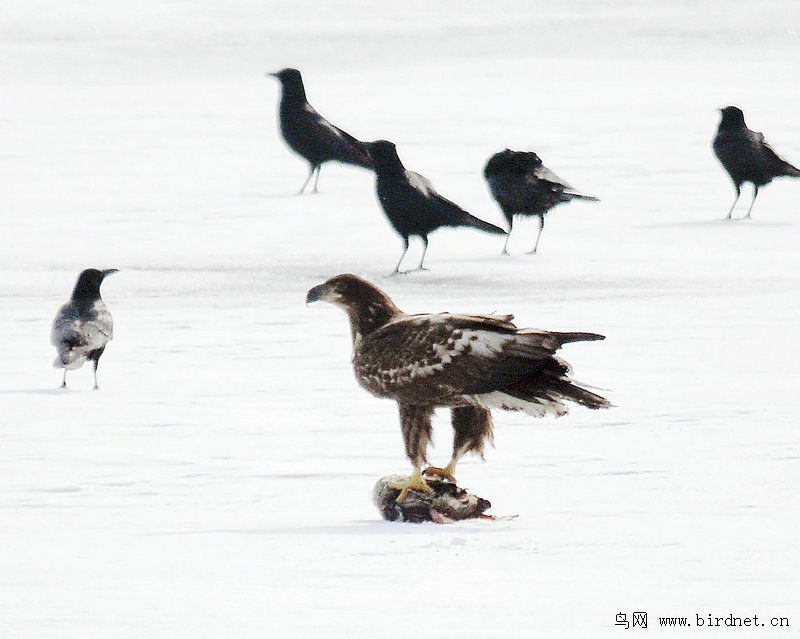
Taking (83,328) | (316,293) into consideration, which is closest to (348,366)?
(83,328)

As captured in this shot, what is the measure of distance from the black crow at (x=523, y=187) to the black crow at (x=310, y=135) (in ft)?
8.71

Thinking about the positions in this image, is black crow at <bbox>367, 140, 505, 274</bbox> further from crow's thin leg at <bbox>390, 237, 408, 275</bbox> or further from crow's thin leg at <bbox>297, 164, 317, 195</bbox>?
crow's thin leg at <bbox>297, 164, 317, 195</bbox>

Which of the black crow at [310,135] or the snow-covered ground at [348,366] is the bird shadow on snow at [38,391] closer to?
the snow-covered ground at [348,366]

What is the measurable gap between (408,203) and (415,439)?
21.5ft

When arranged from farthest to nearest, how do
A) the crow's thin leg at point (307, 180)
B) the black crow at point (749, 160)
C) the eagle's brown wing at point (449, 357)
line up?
the crow's thin leg at point (307, 180)
the black crow at point (749, 160)
the eagle's brown wing at point (449, 357)

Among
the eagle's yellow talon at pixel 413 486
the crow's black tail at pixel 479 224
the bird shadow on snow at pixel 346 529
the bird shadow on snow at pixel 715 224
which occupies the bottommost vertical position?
the bird shadow on snow at pixel 346 529

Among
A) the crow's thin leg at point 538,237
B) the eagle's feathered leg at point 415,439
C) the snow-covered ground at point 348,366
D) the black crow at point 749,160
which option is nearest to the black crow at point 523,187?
the crow's thin leg at point 538,237

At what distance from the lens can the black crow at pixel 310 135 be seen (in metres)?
15.8

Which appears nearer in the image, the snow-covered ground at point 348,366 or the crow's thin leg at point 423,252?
the snow-covered ground at point 348,366

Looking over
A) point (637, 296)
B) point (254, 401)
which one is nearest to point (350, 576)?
point (254, 401)

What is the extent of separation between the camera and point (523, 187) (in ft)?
42.8

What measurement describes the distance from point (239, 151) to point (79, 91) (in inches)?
218

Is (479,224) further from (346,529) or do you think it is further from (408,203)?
(346,529)

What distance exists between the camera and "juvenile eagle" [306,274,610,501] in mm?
5586
